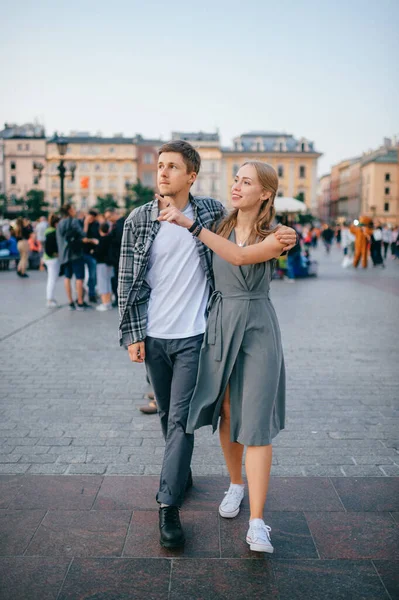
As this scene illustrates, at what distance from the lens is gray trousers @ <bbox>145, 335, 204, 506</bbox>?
316cm

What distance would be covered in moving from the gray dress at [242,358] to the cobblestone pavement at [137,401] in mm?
986

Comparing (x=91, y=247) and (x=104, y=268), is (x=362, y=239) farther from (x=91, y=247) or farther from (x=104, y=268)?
(x=104, y=268)

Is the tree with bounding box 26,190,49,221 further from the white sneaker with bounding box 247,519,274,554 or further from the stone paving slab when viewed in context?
the white sneaker with bounding box 247,519,274,554

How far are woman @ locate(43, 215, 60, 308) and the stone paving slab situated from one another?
329 inches

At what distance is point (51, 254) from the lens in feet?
39.1

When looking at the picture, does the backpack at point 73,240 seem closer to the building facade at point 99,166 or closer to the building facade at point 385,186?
the building facade at point 99,166

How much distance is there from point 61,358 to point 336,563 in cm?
510

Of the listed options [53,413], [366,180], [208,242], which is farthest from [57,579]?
[366,180]

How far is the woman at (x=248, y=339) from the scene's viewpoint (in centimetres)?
306

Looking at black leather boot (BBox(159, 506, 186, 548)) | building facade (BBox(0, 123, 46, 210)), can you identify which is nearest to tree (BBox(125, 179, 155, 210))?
building facade (BBox(0, 123, 46, 210))

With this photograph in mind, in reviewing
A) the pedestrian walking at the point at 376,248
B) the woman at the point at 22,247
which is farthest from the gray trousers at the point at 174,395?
the pedestrian walking at the point at 376,248

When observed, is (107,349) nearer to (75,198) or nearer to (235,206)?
(235,206)

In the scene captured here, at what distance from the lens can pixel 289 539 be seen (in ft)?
10.2

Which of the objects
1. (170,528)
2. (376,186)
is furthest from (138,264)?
(376,186)
